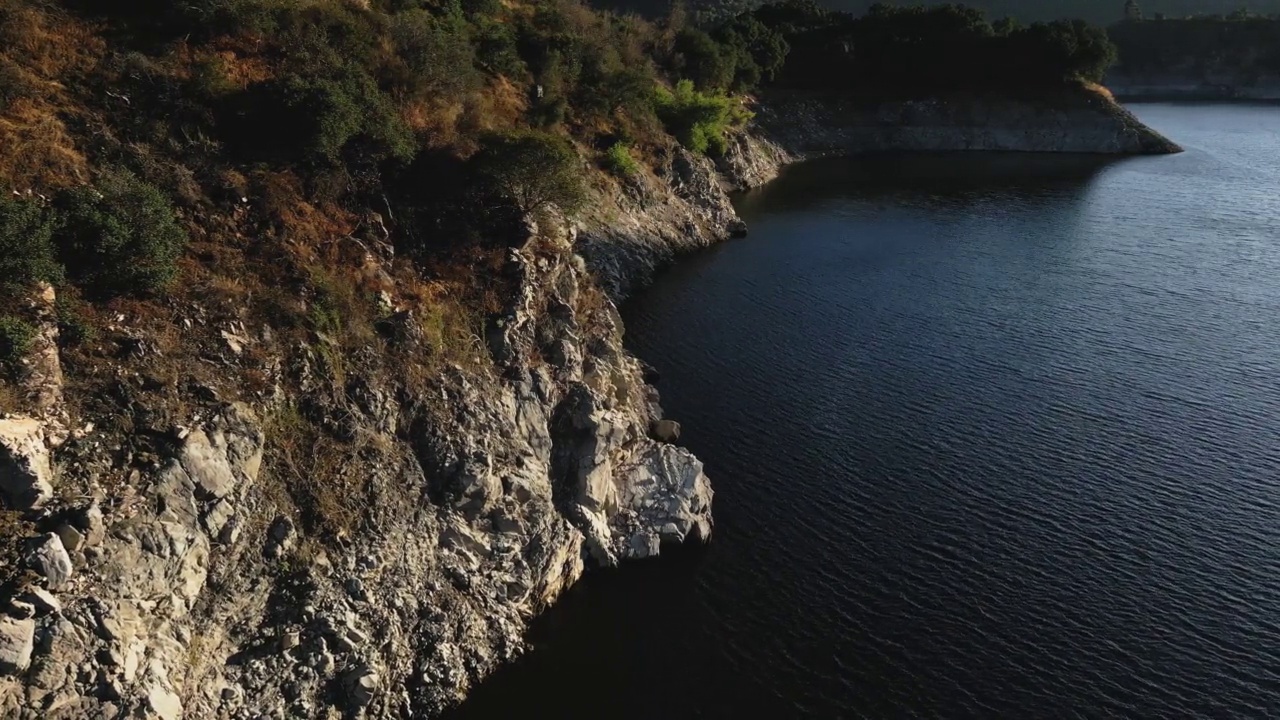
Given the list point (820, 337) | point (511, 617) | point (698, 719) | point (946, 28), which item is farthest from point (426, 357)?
point (946, 28)

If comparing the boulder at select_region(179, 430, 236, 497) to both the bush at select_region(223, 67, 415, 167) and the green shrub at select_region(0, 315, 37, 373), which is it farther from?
the bush at select_region(223, 67, 415, 167)

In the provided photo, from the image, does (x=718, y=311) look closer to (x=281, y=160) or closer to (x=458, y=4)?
(x=458, y=4)

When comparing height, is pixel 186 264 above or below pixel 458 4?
below

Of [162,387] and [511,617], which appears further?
[511,617]

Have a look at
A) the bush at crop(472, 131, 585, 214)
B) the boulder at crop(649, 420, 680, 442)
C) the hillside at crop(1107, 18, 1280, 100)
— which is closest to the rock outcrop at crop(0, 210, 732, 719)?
the boulder at crop(649, 420, 680, 442)

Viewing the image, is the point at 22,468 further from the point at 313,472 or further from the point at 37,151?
the point at 37,151

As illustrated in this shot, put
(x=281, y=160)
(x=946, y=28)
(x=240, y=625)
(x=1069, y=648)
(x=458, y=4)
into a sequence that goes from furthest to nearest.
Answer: (x=946, y=28) → (x=458, y=4) → (x=281, y=160) → (x=1069, y=648) → (x=240, y=625)

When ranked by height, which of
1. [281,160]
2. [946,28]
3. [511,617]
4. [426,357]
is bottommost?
[511,617]
